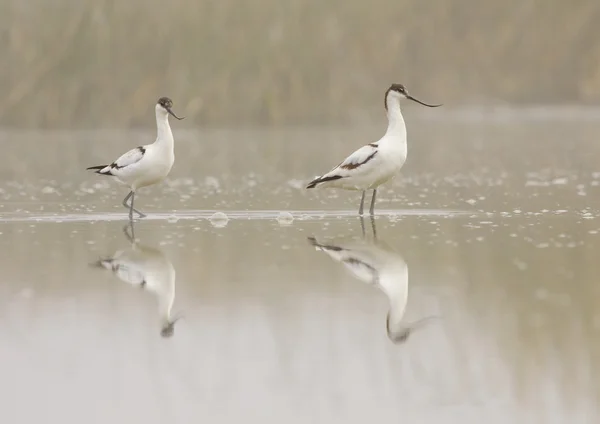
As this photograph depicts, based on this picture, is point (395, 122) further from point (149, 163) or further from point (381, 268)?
Result: point (381, 268)

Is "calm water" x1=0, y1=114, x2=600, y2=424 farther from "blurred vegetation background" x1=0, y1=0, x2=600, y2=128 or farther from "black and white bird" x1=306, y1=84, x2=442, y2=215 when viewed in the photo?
"blurred vegetation background" x1=0, y1=0, x2=600, y2=128

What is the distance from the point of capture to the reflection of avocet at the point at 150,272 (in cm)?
753

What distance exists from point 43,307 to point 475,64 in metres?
28.7

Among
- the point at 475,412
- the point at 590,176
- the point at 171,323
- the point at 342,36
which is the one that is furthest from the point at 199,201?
the point at 342,36

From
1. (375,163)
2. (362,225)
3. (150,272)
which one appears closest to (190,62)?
(375,163)

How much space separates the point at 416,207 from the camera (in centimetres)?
1355

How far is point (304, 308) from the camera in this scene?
7543 millimetres

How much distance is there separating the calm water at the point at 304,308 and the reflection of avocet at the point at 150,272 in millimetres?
29

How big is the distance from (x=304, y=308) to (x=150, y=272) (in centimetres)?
184

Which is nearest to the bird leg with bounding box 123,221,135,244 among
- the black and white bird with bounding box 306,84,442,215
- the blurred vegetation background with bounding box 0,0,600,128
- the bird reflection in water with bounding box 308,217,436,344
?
the bird reflection in water with bounding box 308,217,436,344

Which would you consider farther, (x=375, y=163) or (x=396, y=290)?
(x=375, y=163)

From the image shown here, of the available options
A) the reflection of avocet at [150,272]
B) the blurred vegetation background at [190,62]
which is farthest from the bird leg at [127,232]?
the blurred vegetation background at [190,62]

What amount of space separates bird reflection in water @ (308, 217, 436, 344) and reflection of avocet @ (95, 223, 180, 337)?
47.4 inches

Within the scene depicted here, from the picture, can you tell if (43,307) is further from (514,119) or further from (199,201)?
(514,119)
